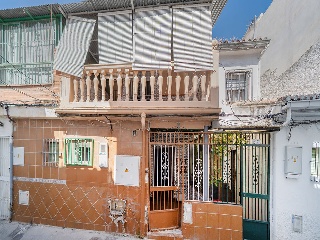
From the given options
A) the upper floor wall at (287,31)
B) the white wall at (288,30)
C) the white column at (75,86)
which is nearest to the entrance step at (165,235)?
the white column at (75,86)

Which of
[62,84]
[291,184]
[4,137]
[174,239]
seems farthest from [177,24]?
[4,137]

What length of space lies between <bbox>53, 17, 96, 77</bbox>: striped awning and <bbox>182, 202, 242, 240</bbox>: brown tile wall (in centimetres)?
549

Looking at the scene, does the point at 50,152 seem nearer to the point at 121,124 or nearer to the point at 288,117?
the point at 121,124

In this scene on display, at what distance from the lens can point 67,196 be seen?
685 centimetres

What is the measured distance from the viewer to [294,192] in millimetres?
5648

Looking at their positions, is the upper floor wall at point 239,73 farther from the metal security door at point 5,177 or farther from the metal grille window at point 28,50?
the metal security door at point 5,177

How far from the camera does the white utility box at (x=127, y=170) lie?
644 cm

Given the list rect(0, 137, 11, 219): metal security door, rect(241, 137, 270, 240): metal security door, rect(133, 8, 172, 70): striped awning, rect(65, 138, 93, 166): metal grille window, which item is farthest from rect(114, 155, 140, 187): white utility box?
rect(0, 137, 11, 219): metal security door

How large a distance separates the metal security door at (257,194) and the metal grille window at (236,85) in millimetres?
3213

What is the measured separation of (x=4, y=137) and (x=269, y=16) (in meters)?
16.1

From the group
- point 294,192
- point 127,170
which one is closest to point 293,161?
point 294,192

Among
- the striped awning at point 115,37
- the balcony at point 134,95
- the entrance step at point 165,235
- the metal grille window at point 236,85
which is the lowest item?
the entrance step at point 165,235

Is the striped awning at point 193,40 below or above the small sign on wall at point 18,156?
above

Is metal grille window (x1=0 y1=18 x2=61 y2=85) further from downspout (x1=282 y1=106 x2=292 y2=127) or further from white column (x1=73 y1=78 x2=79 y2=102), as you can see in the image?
downspout (x1=282 y1=106 x2=292 y2=127)
